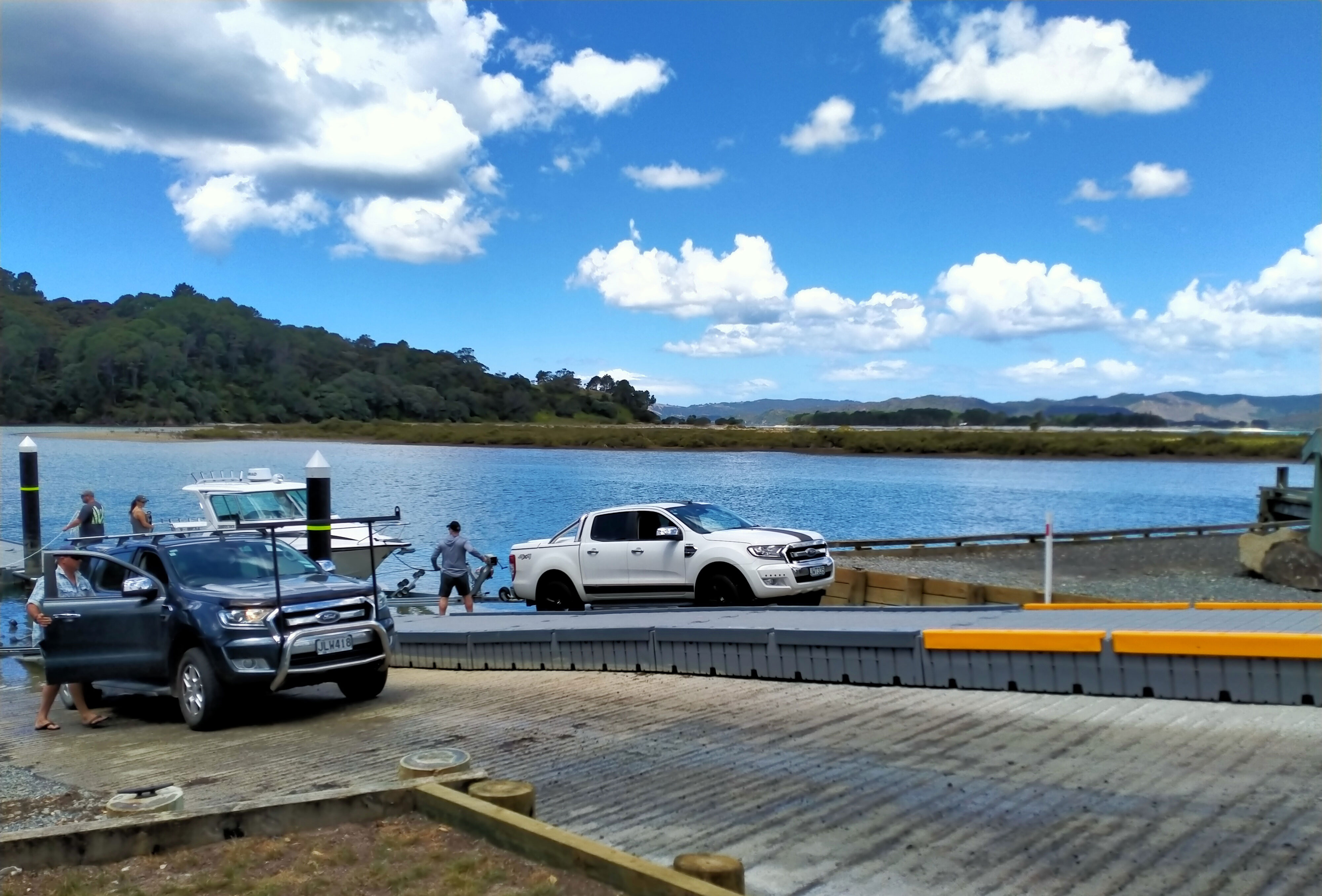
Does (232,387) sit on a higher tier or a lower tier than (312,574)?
higher

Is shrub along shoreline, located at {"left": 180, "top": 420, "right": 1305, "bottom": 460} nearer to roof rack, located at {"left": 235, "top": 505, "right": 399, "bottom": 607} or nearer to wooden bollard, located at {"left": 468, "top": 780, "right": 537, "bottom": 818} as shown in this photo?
roof rack, located at {"left": 235, "top": 505, "right": 399, "bottom": 607}

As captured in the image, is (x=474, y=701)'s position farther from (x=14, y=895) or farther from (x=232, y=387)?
(x=232, y=387)

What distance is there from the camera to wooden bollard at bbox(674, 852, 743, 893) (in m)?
4.45

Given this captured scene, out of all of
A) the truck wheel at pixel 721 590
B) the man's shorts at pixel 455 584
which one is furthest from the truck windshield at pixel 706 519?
the man's shorts at pixel 455 584

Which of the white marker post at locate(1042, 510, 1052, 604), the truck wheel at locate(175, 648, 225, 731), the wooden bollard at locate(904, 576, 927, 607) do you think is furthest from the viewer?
the wooden bollard at locate(904, 576, 927, 607)

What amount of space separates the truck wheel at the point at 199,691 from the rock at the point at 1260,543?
2413 centimetres

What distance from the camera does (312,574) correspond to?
11312mm

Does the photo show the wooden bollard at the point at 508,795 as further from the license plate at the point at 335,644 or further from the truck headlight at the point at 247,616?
the truck headlight at the point at 247,616

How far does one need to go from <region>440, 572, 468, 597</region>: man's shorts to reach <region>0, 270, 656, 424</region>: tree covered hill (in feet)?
303

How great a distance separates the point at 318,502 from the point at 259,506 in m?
10.5

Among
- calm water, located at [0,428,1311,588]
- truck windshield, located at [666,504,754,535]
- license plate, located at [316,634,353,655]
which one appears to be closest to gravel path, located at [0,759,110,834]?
license plate, located at [316,634,353,655]

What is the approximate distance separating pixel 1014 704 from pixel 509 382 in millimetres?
139696

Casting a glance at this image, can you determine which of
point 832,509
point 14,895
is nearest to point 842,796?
point 14,895

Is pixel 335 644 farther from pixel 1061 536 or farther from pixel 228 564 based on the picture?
pixel 1061 536
